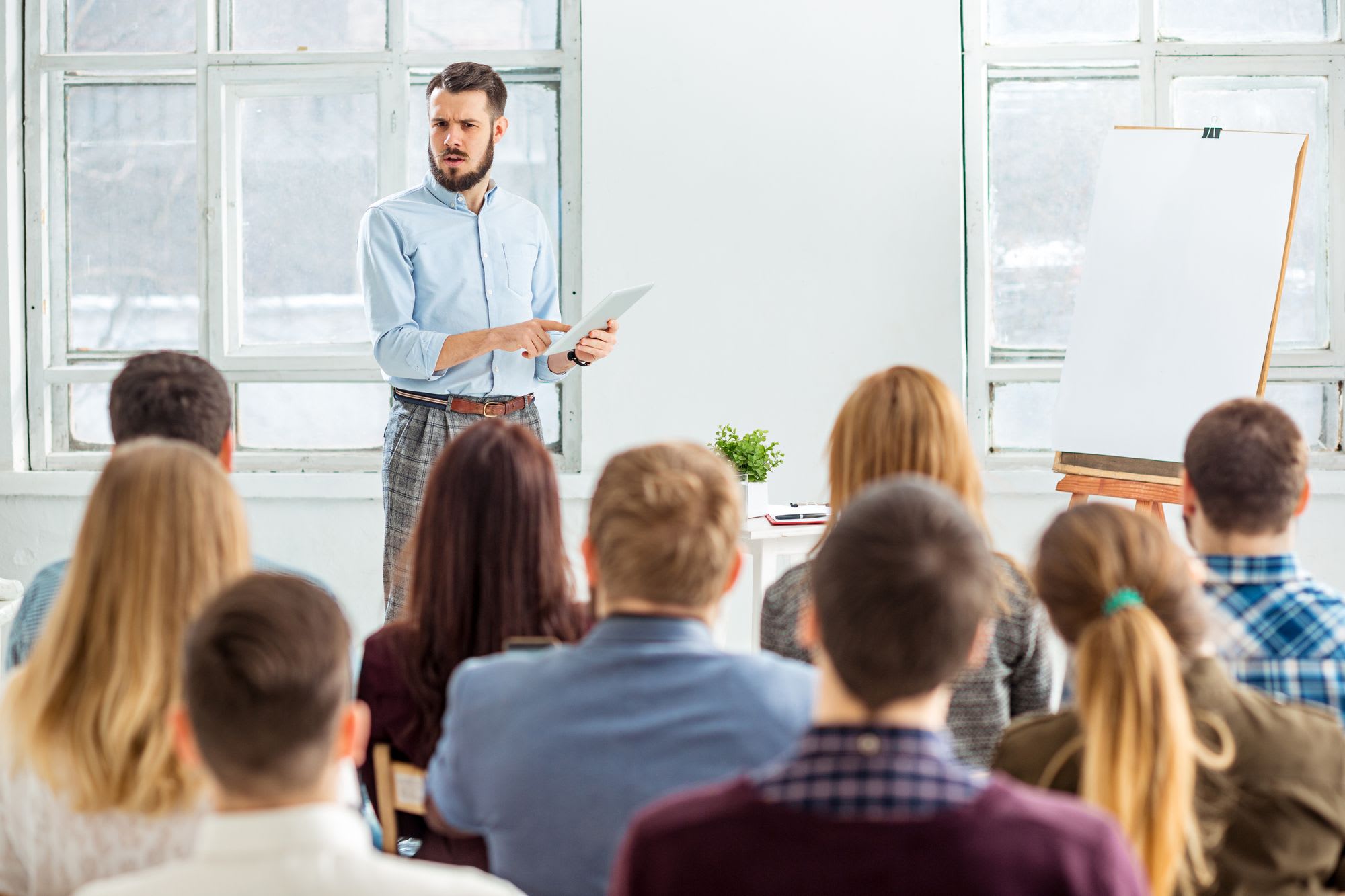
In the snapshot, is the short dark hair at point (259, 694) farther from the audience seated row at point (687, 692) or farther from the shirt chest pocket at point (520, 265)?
the shirt chest pocket at point (520, 265)

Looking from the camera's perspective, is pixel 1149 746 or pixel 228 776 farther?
pixel 1149 746

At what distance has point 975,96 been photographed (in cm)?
398

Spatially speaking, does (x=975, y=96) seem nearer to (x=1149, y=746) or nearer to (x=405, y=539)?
(x=405, y=539)

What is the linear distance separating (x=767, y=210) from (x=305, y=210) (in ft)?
5.09

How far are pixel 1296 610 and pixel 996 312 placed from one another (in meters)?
2.68

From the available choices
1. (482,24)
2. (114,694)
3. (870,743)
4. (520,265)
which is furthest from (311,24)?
(870,743)

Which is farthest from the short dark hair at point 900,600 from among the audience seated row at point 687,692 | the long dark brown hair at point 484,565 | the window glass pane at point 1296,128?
the window glass pane at point 1296,128

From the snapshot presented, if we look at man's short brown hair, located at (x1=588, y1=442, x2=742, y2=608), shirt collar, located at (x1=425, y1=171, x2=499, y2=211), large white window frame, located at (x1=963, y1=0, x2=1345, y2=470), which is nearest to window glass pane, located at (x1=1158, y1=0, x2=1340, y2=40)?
large white window frame, located at (x1=963, y1=0, x2=1345, y2=470)

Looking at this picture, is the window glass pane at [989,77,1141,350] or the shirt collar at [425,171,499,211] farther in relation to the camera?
the window glass pane at [989,77,1141,350]

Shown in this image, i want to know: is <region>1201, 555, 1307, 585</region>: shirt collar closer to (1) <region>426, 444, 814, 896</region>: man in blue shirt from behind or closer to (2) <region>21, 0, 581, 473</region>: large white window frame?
(1) <region>426, 444, 814, 896</region>: man in blue shirt from behind

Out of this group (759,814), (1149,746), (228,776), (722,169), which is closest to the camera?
(759,814)

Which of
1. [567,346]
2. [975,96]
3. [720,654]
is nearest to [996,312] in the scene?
[975,96]

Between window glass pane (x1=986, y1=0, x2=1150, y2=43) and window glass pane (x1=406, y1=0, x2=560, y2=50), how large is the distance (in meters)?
1.45

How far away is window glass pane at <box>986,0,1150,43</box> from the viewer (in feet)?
13.3
